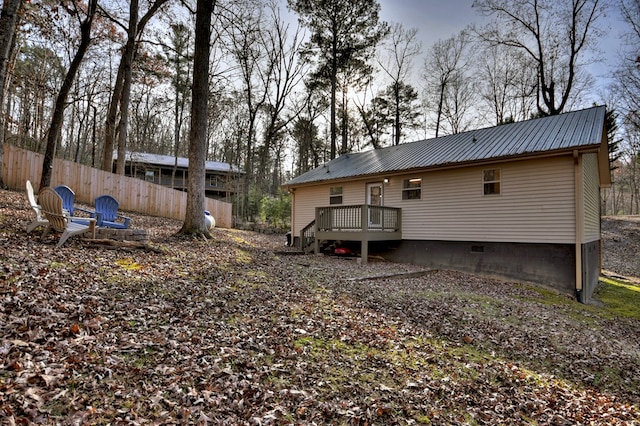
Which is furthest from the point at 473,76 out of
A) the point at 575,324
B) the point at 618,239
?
the point at 575,324

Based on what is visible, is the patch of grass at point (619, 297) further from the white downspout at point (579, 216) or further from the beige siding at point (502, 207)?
the beige siding at point (502, 207)

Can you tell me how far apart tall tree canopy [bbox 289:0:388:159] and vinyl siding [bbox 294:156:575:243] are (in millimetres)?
10554

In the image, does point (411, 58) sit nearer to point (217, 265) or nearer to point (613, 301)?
point (613, 301)

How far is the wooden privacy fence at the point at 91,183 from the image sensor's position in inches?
452

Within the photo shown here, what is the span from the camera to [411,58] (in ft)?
81.1

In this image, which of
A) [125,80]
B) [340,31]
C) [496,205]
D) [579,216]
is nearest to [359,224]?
[496,205]

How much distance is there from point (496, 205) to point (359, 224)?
14.7 feet

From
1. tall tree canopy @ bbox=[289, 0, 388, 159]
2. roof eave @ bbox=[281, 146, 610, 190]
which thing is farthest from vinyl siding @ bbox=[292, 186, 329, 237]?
tall tree canopy @ bbox=[289, 0, 388, 159]

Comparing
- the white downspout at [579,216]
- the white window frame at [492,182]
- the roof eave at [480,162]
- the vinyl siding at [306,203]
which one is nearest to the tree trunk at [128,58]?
the vinyl siding at [306,203]

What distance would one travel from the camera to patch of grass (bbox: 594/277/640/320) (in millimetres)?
8750

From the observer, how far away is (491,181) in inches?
427

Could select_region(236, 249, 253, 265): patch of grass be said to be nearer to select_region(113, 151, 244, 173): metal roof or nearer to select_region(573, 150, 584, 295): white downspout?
select_region(573, 150, 584, 295): white downspout

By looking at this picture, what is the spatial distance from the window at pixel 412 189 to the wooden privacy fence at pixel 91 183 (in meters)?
12.0

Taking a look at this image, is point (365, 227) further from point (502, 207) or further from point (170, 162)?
point (170, 162)
